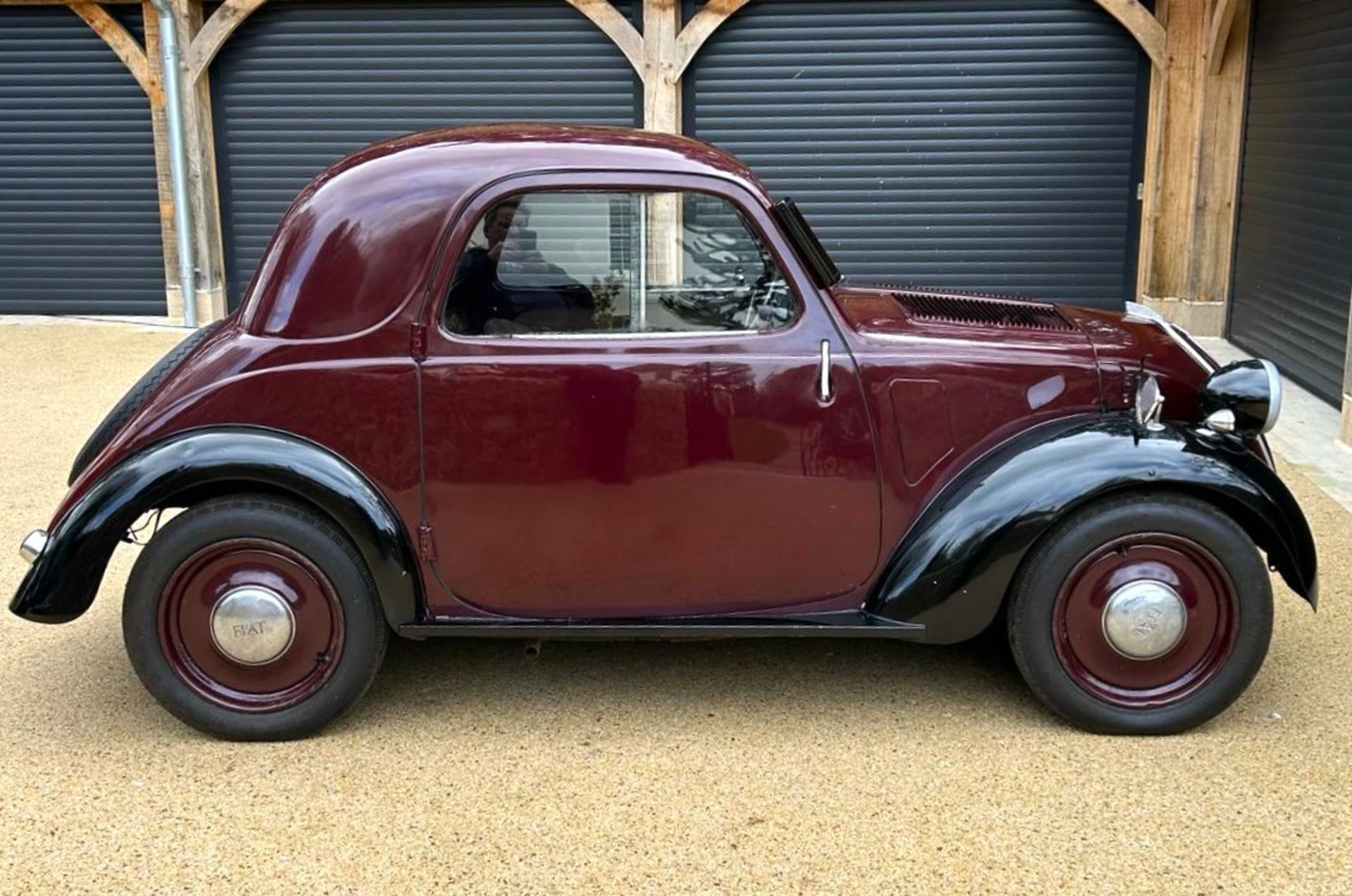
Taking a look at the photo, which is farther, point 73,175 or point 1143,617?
point 73,175

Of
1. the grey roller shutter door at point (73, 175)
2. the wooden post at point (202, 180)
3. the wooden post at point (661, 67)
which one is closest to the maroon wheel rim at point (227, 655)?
the wooden post at point (661, 67)

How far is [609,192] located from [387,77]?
797 centimetres

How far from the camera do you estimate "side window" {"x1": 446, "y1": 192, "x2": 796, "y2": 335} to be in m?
3.64

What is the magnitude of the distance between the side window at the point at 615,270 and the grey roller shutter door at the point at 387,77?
7.22 m

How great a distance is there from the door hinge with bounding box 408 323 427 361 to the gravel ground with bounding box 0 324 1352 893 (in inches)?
43.2

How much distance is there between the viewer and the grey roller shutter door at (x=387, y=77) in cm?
1069

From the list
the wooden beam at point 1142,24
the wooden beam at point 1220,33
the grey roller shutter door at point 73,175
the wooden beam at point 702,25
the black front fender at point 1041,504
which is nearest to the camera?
the black front fender at point 1041,504

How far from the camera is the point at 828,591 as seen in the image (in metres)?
3.73

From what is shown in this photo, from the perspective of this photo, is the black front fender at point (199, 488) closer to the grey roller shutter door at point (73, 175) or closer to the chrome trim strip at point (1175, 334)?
the chrome trim strip at point (1175, 334)

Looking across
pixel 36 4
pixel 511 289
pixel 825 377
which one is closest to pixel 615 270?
pixel 511 289

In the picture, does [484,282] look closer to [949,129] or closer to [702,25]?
[702,25]

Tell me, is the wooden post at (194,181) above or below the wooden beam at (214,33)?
below

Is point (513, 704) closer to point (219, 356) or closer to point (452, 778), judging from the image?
point (452, 778)

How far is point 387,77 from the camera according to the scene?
1088 cm
